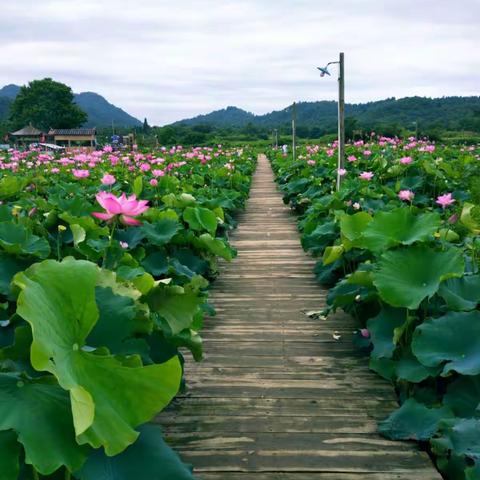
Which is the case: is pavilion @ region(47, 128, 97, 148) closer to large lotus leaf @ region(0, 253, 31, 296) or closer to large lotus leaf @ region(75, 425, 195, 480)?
large lotus leaf @ region(0, 253, 31, 296)

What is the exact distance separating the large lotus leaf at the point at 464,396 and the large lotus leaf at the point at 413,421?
39 mm

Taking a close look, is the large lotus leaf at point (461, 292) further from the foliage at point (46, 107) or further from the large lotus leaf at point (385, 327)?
the foliage at point (46, 107)

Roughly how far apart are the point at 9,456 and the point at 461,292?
1.88 metres

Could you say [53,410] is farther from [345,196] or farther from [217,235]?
[217,235]

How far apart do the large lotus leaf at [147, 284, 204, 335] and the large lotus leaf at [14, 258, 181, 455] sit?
0.89 meters

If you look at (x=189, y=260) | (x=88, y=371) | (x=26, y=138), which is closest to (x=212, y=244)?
(x=189, y=260)

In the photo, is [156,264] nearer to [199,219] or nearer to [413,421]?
[199,219]

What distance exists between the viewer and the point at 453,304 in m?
2.34

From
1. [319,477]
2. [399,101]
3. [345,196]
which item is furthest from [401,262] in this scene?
[399,101]

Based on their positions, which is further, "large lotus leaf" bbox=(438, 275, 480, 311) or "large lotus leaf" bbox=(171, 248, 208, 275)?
"large lotus leaf" bbox=(171, 248, 208, 275)

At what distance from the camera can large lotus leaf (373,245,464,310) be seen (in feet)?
7.90

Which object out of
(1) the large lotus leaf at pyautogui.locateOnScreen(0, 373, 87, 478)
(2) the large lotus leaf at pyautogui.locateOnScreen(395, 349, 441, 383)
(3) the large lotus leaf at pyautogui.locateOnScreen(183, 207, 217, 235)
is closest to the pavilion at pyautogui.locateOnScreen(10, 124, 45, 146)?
(3) the large lotus leaf at pyautogui.locateOnScreen(183, 207, 217, 235)

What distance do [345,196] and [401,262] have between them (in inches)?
101

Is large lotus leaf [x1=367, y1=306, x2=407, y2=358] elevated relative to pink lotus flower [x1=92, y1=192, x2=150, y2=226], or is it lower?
lower
